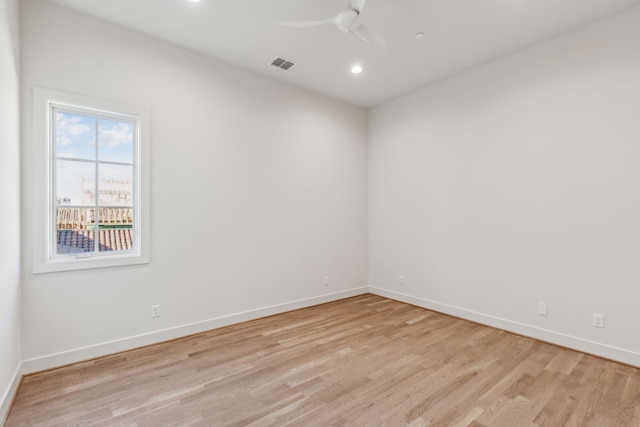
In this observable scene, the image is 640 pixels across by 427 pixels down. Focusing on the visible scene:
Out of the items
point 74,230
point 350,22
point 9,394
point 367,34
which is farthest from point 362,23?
point 9,394

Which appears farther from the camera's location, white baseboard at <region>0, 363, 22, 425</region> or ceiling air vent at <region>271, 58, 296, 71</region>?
ceiling air vent at <region>271, 58, 296, 71</region>

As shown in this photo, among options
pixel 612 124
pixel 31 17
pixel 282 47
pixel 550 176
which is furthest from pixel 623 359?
pixel 31 17

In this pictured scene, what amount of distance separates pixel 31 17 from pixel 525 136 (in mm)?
4848

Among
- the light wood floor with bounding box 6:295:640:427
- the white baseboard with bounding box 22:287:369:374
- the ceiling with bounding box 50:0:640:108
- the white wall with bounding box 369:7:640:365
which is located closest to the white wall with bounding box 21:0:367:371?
the white baseboard with bounding box 22:287:369:374

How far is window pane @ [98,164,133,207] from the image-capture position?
3006 mm

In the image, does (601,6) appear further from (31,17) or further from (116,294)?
(116,294)

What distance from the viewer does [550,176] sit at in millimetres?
3217

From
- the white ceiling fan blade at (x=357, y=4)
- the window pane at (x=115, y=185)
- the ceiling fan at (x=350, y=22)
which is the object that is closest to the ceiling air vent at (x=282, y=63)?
the ceiling fan at (x=350, y=22)

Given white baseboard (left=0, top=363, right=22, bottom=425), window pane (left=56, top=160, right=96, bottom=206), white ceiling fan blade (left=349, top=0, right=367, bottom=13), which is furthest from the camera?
window pane (left=56, top=160, right=96, bottom=206)

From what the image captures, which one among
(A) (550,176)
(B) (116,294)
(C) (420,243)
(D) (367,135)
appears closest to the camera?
(B) (116,294)

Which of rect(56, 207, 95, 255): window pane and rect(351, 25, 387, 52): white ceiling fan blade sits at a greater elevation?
rect(351, 25, 387, 52): white ceiling fan blade

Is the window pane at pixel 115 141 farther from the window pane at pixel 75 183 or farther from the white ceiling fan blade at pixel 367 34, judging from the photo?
the white ceiling fan blade at pixel 367 34

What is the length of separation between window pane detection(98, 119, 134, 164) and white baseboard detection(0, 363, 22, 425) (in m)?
1.88

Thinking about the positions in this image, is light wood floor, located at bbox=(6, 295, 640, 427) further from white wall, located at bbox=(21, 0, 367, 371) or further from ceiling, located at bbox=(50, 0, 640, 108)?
ceiling, located at bbox=(50, 0, 640, 108)
